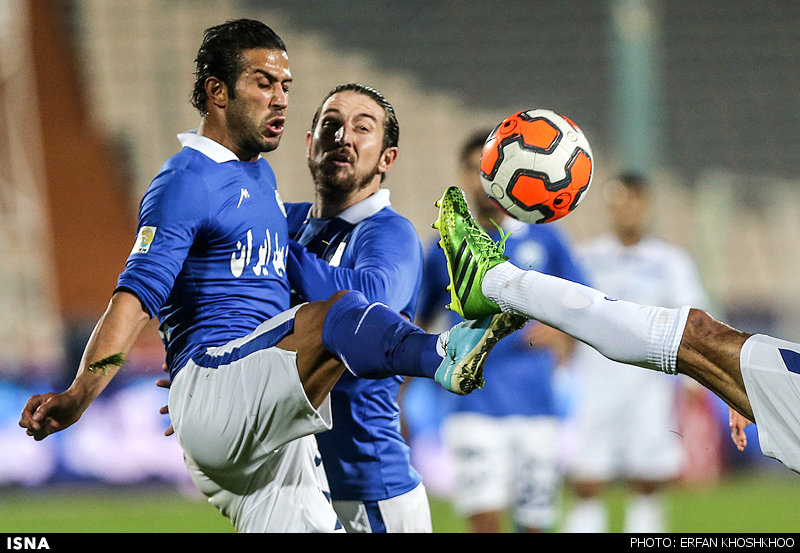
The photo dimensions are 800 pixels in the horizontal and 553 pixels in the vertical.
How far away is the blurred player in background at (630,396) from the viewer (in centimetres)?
651

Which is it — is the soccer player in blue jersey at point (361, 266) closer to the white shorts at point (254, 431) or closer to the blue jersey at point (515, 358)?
the white shorts at point (254, 431)

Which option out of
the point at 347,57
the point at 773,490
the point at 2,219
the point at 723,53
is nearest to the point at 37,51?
the point at 2,219

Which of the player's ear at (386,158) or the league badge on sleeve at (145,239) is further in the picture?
the player's ear at (386,158)

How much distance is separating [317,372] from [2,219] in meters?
9.42

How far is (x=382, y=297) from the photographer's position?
3.71m

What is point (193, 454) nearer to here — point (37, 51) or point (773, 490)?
point (773, 490)

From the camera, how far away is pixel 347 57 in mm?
13789

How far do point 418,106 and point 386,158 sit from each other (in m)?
9.70

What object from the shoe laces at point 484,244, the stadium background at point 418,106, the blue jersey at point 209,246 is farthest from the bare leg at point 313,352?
the stadium background at point 418,106

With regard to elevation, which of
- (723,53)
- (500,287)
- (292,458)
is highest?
(723,53)

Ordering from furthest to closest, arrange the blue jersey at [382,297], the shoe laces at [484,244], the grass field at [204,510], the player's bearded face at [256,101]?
1. the grass field at [204,510]
2. the blue jersey at [382,297]
3. the player's bearded face at [256,101]
4. the shoe laces at [484,244]

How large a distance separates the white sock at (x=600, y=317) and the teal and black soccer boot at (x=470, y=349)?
6 centimetres

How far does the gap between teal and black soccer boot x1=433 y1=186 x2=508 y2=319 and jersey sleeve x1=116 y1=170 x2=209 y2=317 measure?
2.62ft
